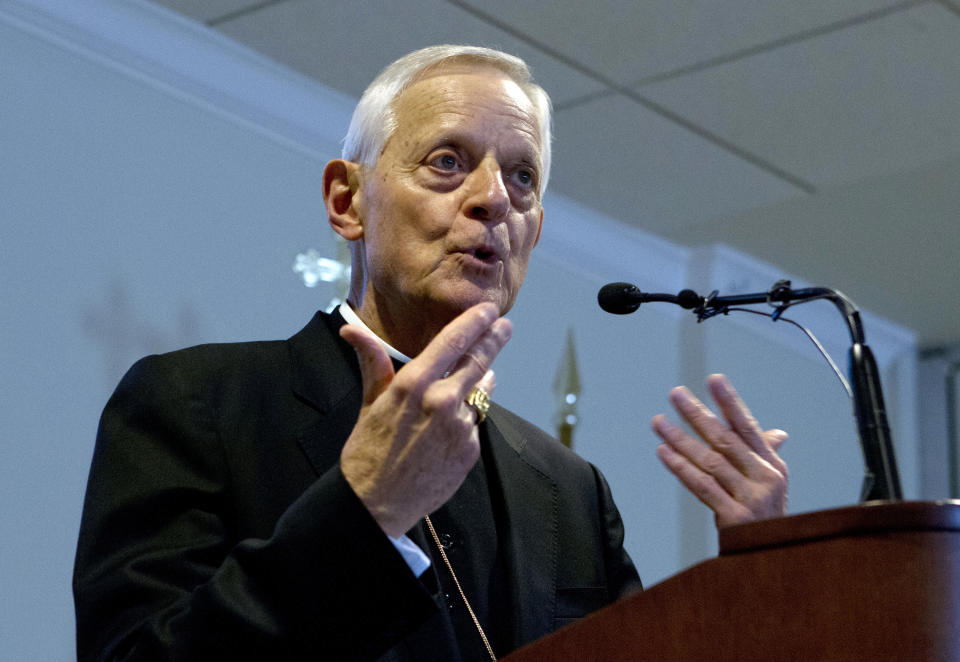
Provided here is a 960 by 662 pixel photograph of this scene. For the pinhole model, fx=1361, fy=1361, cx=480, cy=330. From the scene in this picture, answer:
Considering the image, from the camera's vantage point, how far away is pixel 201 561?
152 cm

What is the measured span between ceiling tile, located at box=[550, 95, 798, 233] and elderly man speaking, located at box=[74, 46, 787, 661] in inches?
90.9

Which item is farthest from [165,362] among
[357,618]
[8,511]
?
[8,511]

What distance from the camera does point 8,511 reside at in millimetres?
3330

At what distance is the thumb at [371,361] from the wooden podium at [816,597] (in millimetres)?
348

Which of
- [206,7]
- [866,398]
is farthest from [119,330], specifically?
[866,398]

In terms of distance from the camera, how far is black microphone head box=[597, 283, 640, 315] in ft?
5.57

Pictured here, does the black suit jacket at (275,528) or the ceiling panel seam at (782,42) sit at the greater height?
the ceiling panel seam at (782,42)

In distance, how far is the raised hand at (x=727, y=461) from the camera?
159 cm

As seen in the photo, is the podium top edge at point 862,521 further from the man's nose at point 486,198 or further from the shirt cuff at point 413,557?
the man's nose at point 486,198

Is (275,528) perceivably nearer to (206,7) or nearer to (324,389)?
(324,389)

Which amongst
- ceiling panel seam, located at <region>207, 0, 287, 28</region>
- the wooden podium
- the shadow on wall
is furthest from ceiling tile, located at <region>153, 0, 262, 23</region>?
the wooden podium

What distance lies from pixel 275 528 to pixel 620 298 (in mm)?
549

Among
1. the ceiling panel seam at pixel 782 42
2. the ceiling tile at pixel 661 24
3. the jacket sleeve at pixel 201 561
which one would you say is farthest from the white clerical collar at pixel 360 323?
the ceiling panel seam at pixel 782 42

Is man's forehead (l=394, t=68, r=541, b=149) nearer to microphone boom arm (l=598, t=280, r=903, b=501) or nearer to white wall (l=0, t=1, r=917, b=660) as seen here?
microphone boom arm (l=598, t=280, r=903, b=501)
